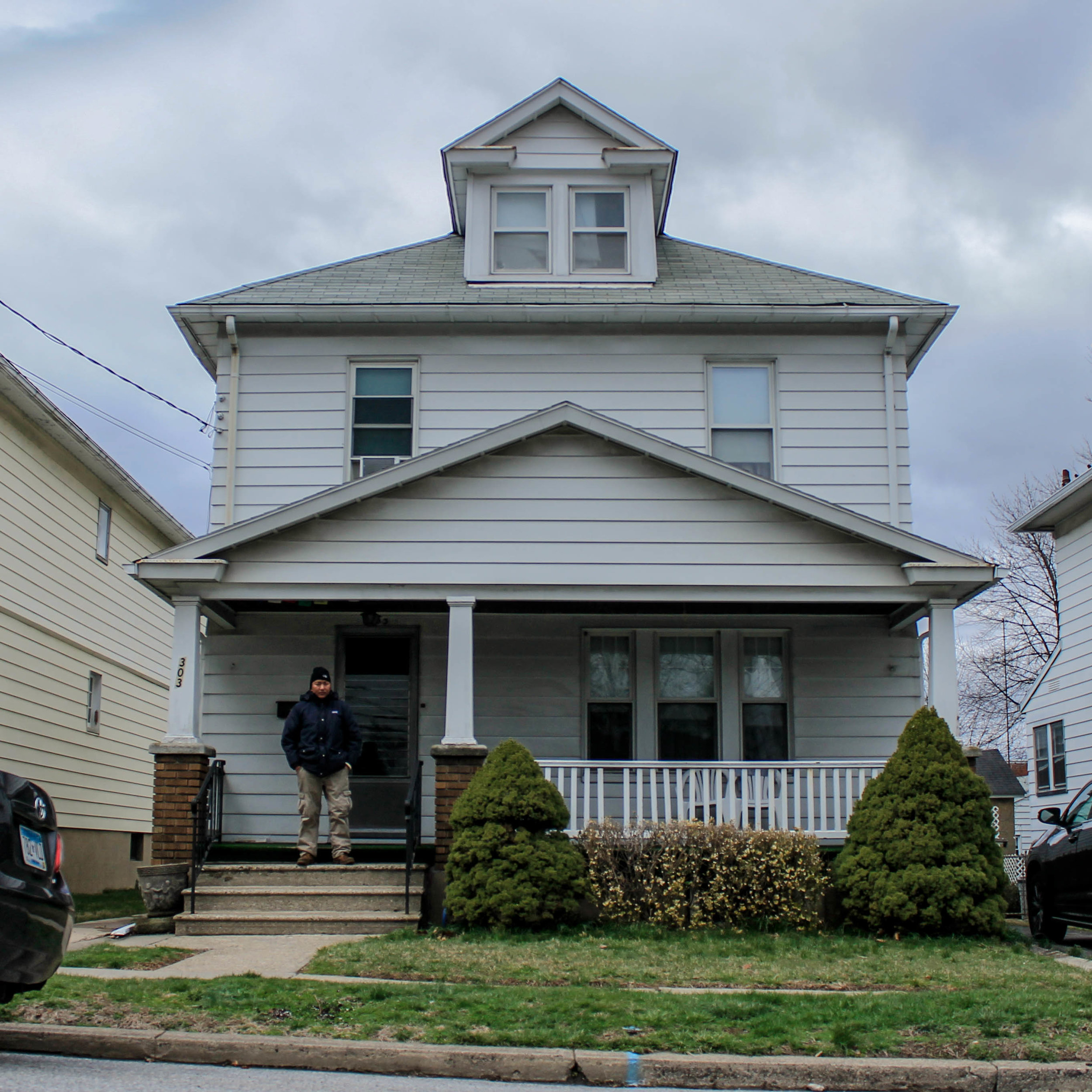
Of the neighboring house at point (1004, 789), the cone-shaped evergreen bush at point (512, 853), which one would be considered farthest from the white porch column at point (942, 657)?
the neighboring house at point (1004, 789)

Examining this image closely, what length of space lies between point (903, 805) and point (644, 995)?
13.0 ft

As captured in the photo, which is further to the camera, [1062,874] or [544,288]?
[544,288]

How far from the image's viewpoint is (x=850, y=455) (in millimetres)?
14211

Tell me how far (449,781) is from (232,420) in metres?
5.40

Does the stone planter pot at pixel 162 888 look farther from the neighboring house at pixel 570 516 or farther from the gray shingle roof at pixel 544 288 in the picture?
the gray shingle roof at pixel 544 288

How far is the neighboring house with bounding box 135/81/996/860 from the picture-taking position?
11477 millimetres

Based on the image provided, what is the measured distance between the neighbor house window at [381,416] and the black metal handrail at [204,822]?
3791mm

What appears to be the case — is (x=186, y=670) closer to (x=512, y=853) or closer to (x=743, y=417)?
(x=512, y=853)

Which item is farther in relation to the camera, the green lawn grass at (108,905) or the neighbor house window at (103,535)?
the neighbor house window at (103,535)

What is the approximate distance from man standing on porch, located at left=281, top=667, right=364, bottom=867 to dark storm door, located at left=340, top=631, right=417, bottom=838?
204cm

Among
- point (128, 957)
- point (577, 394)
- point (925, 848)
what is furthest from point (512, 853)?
point (577, 394)

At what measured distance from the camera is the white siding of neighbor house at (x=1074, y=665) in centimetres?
1767

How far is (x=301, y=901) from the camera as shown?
10.7 m

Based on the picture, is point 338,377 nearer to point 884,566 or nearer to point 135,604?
point 884,566
